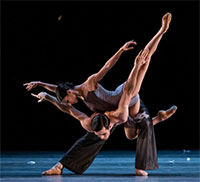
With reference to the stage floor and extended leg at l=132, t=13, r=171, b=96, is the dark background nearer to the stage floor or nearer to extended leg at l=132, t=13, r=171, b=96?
the stage floor

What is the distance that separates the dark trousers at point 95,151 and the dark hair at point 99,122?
0.39 meters

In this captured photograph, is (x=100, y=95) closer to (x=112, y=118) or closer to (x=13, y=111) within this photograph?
(x=112, y=118)

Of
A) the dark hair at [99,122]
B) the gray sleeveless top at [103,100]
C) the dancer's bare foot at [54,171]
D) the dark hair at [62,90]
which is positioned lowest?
the dancer's bare foot at [54,171]

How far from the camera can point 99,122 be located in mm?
2980

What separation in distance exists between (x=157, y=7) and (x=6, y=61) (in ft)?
7.39

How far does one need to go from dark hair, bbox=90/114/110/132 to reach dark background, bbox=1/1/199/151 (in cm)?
273

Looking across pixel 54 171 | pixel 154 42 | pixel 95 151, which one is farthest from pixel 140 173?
pixel 154 42

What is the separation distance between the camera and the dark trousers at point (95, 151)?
3.29 meters

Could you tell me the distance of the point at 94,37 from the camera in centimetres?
584

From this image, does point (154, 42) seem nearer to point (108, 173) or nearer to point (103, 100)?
point (103, 100)

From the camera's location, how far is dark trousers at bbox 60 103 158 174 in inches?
130

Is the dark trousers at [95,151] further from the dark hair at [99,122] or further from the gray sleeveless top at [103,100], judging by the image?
the dark hair at [99,122]

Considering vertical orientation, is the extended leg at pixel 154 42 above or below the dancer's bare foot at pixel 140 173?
above

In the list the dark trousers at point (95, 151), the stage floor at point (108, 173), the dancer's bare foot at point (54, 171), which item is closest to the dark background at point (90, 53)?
the stage floor at point (108, 173)
